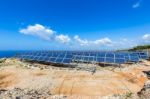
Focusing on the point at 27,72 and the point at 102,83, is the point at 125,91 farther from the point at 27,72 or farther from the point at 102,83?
the point at 27,72

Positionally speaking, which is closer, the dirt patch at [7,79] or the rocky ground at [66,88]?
the rocky ground at [66,88]

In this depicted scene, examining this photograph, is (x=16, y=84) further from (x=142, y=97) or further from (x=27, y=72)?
(x=142, y=97)

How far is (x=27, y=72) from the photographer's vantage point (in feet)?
133

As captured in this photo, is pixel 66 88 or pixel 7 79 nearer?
pixel 66 88

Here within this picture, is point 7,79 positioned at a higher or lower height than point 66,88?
higher

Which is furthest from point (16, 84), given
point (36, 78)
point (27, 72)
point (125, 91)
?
point (125, 91)

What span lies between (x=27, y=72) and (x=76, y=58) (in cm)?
2280

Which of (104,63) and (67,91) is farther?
(104,63)

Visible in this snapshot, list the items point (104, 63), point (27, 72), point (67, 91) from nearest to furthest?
point (67, 91), point (27, 72), point (104, 63)

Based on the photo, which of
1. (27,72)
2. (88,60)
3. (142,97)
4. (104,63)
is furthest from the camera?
(88,60)

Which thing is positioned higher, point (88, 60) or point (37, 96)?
point (88, 60)

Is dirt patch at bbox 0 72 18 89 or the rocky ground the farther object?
dirt patch at bbox 0 72 18 89

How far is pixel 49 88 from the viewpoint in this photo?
97.8 feet

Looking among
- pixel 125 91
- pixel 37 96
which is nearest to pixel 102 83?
pixel 125 91
